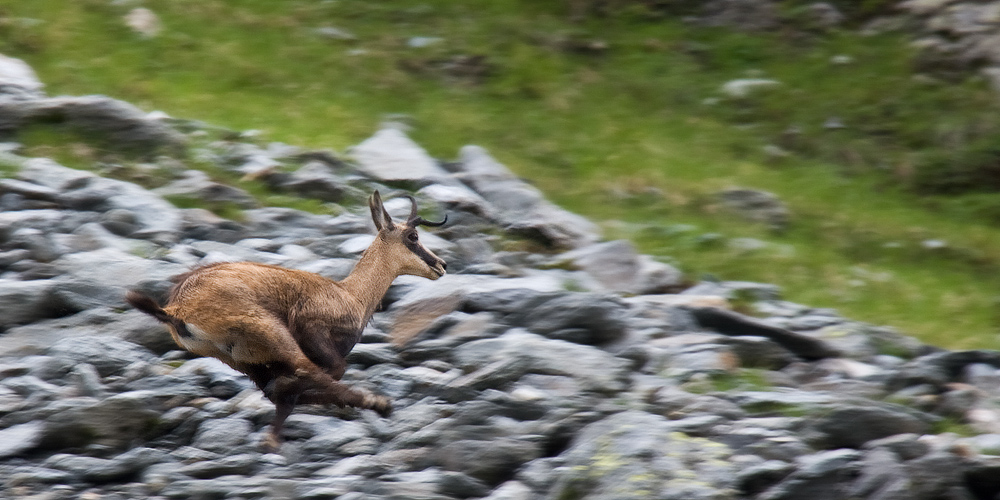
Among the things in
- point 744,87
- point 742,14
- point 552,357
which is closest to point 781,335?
point 552,357

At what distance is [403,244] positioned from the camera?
25.5ft

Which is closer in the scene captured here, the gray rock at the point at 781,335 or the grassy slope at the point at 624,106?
the gray rock at the point at 781,335

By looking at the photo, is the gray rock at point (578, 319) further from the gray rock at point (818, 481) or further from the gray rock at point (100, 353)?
the gray rock at point (100, 353)

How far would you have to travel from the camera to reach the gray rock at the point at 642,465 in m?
5.33

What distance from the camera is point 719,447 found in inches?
227

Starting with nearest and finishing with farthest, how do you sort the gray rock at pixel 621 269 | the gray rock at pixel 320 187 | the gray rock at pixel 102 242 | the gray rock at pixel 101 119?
the gray rock at pixel 102 242
the gray rock at pixel 621 269
the gray rock at pixel 320 187
the gray rock at pixel 101 119

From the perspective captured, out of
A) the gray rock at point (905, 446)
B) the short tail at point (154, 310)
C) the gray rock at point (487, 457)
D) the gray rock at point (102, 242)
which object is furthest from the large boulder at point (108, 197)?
the gray rock at point (905, 446)

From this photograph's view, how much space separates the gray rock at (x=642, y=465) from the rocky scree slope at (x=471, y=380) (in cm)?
1

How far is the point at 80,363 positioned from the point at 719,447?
374 cm

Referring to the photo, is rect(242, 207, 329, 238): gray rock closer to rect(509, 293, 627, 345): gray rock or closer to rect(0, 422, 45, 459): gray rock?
rect(509, 293, 627, 345): gray rock

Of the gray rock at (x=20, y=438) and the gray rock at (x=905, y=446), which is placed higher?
the gray rock at (x=20, y=438)

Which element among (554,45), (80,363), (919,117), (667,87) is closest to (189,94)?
(554,45)

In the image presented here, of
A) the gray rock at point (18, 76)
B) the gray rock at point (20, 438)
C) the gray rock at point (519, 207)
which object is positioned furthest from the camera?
the gray rock at point (18, 76)

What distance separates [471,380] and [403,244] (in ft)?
4.52
